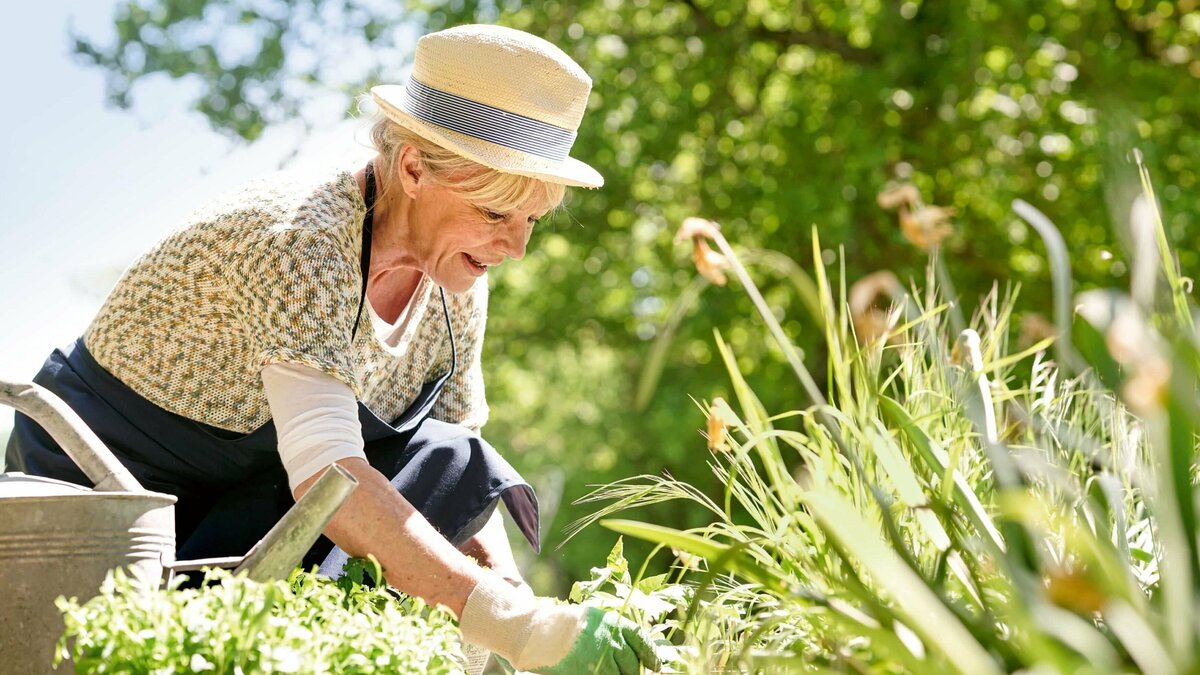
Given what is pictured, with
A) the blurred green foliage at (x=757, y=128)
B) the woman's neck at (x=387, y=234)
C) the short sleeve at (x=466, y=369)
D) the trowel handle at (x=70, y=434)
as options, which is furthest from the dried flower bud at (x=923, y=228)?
the blurred green foliage at (x=757, y=128)

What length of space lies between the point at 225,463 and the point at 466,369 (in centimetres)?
56

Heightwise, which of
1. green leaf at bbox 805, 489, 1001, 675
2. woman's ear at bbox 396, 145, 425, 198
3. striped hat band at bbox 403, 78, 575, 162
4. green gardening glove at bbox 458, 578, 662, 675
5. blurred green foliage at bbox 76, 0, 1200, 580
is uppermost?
green leaf at bbox 805, 489, 1001, 675

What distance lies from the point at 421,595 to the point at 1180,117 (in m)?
6.44

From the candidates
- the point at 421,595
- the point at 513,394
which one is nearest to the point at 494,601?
the point at 421,595

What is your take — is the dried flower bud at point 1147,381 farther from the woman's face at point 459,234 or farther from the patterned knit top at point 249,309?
the woman's face at point 459,234

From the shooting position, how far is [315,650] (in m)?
1.20

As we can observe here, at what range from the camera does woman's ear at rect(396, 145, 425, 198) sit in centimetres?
207

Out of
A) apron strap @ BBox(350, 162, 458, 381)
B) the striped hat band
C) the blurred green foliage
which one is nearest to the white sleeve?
apron strap @ BBox(350, 162, 458, 381)

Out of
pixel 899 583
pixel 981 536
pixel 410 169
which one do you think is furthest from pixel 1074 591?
pixel 410 169

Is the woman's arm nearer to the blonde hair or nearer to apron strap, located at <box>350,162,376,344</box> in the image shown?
apron strap, located at <box>350,162,376,344</box>

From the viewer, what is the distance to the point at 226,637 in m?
1.17

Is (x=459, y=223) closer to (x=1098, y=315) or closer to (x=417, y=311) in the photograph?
(x=417, y=311)

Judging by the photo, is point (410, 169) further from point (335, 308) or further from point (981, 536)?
point (981, 536)

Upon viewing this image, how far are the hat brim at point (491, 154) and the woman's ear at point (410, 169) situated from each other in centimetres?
4
